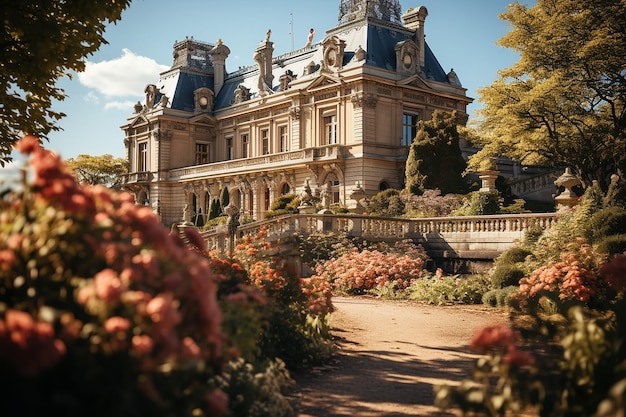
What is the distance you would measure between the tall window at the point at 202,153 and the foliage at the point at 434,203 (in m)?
23.6

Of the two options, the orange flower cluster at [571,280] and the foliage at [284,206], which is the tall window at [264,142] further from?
the orange flower cluster at [571,280]

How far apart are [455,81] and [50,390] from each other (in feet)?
132

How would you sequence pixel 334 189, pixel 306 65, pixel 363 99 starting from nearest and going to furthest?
pixel 363 99, pixel 334 189, pixel 306 65

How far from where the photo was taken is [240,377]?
5461 mm

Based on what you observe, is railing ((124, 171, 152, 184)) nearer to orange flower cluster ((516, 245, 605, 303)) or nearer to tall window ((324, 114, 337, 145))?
tall window ((324, 114, 337, 145))

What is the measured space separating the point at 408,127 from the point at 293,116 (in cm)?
701

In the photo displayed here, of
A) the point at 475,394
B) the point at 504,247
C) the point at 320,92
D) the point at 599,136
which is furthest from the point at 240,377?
the point at 320,92

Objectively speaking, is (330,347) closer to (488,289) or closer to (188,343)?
(188,343)

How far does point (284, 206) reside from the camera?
114 feet

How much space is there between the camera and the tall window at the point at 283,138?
42531 mm

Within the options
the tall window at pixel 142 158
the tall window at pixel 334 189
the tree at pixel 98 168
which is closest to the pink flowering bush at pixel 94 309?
the tall window at pixel 334 189

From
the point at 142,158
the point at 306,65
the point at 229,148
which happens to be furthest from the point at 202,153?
the point at 306,65

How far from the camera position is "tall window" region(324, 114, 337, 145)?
1506 inches

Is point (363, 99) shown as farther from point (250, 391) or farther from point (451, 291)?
point (250, 391)
